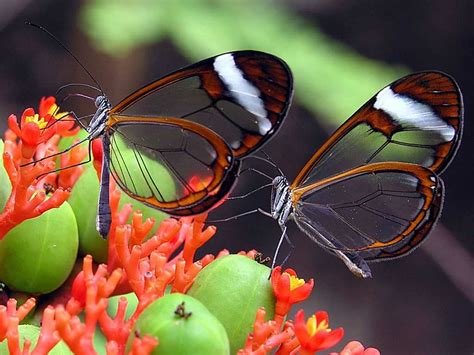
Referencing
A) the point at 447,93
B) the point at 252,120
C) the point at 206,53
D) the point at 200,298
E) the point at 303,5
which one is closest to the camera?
the point at 200,298

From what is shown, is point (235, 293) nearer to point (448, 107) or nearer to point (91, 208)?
point (91, 208)

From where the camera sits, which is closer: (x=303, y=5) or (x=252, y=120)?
(x=252, y=120)

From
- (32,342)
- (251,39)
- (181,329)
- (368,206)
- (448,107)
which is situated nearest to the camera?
(181,329)

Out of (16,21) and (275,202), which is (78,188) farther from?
(16,21)

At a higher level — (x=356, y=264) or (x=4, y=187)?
(x=4, y=187)

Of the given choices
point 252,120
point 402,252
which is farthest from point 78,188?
point 402,252

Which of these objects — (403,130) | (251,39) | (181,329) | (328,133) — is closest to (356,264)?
(403,130)
